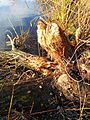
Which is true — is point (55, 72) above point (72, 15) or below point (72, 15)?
below

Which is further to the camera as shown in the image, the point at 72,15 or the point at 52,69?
the point at 72,15

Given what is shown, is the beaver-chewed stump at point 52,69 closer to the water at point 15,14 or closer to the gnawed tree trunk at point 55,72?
the gnawed tree trunk at point 55,72

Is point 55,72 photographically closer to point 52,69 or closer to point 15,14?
point 52,69

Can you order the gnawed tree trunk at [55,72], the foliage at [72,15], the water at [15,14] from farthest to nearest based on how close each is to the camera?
1. the water at [15,14]
2. the foliage at [72,15]
3. the gnawed tree trunk at [55,72]

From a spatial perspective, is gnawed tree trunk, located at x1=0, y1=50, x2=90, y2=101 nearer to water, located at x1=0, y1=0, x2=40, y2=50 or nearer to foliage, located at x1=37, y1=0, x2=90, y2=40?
foliage, located at x1=37, y1=0, x2=90, y2=40

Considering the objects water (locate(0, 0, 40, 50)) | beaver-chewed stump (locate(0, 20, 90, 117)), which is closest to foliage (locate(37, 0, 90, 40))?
beaver-chewed stump (locate(0, 20, 90, 117))

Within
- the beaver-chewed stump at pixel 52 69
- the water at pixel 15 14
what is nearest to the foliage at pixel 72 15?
the beaver-chewed stump at pixel 52 69

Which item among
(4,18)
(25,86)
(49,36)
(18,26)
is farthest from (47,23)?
(4,18)

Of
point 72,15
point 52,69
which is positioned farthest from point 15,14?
point 52,69
